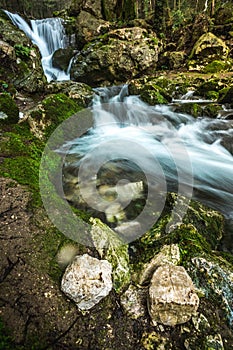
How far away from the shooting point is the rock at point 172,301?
169 cm

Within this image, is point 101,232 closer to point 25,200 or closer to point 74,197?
point 25,200

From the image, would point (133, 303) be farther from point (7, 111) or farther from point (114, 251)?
point (7, 111)

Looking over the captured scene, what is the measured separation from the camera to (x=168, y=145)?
707 cm

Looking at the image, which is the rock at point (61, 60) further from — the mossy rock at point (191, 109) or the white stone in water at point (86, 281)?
the white stone in water at point (86, 281)

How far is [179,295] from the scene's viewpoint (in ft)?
5.60

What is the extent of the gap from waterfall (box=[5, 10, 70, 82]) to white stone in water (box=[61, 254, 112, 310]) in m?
14.6

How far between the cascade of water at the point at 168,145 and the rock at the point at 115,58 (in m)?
4.73

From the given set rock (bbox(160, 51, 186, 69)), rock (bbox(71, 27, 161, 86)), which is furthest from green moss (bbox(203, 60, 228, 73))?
rock (bbox(71, 27, 161, 86))

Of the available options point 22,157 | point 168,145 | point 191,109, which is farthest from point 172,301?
point 191,109

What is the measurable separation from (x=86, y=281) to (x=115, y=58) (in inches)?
585

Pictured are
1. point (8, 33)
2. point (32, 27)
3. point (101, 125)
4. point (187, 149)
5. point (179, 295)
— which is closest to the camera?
point (179, 295)

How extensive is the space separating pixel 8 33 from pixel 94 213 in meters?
10.6

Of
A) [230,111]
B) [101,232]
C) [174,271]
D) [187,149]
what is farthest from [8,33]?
[174,271]

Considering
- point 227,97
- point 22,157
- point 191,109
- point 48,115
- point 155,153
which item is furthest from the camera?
point 227,97
